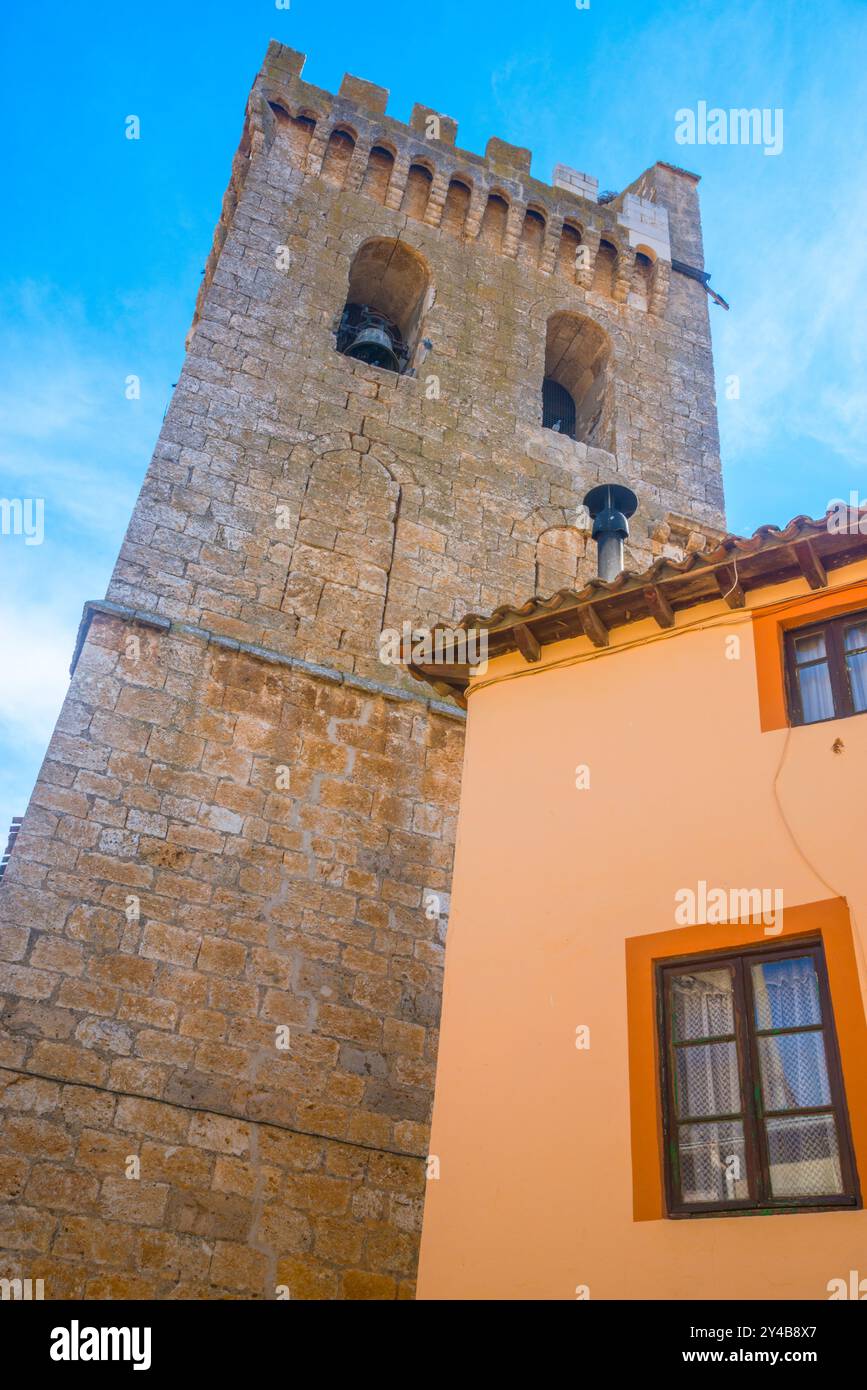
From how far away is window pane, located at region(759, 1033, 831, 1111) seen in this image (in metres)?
5.13

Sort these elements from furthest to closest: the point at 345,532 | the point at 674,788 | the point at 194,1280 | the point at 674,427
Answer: the point at 674,427
the point at 345,532
the point at 194,1280
the point at 674,788

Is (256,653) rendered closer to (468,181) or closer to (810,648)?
(810,648)

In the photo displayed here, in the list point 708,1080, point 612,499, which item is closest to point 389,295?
point 612,499

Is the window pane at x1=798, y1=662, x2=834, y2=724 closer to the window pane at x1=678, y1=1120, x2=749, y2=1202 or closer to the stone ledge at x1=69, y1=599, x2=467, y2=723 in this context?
the window pane at x1=678, y1=1120, x2=749, y2=1202

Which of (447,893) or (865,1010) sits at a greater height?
(447,893)

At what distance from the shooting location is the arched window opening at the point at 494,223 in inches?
595

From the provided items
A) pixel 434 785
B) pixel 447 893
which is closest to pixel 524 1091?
pixel 447 893

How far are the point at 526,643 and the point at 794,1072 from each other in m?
3.15

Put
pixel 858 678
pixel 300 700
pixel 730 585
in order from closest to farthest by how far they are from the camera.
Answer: pixel 858 678
pixel 730 585
pixel 300 700

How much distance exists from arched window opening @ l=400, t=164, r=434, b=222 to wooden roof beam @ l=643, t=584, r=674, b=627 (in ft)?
31.3

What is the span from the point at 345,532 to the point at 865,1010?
722cm

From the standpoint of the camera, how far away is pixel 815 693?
640cm
